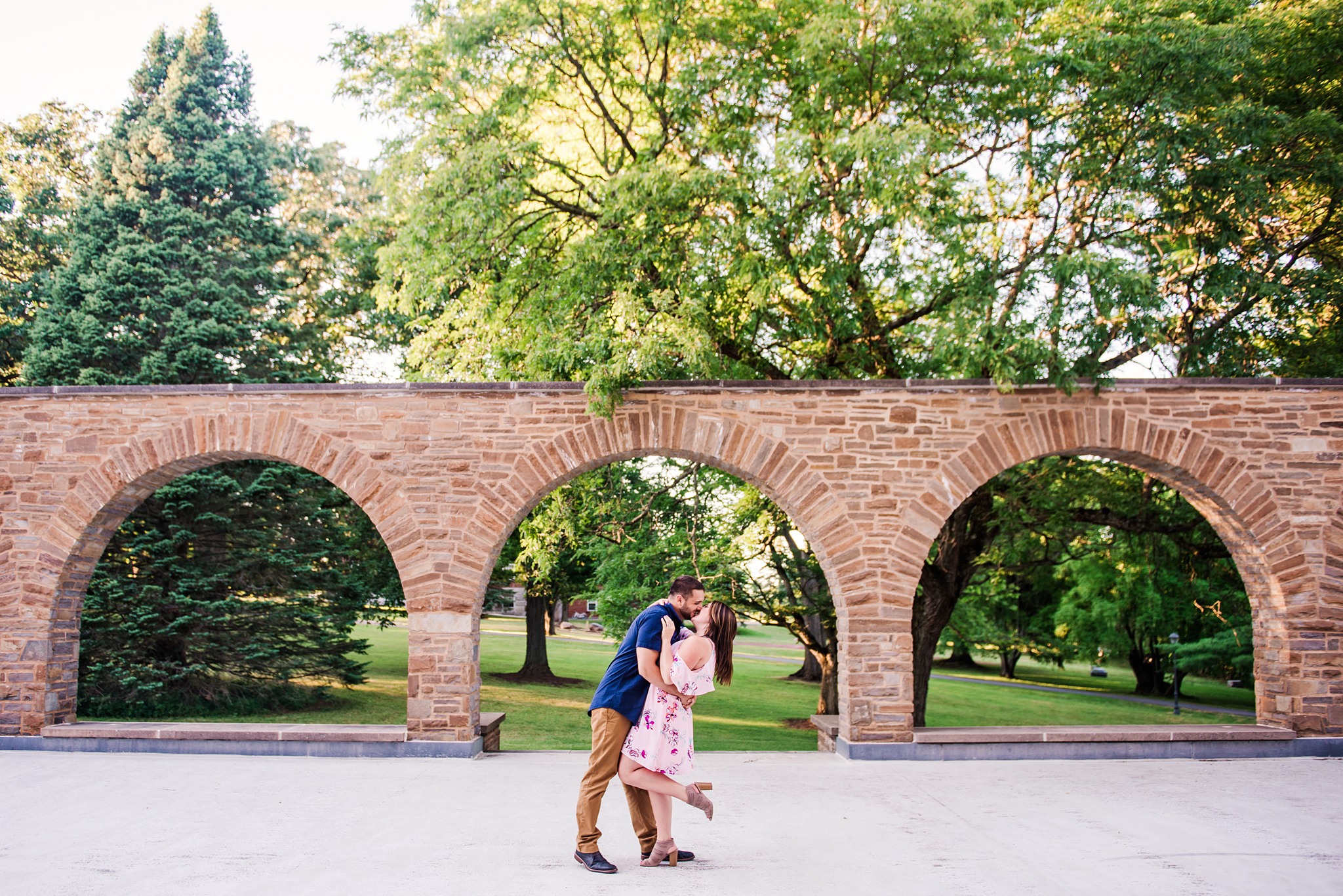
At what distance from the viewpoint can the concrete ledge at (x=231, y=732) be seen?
743 centimetres

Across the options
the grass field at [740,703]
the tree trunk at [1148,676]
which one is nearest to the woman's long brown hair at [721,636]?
the grass field at [740,703]

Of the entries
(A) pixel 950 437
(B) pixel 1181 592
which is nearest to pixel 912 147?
(A) pixel 950 437

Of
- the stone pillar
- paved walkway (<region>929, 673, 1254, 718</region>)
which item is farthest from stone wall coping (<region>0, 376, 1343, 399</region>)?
paved walkway (<region>929, 673, 1254, 718</region>)

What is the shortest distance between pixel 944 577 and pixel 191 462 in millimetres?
8979

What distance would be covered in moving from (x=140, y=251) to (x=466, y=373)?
21.5 feet

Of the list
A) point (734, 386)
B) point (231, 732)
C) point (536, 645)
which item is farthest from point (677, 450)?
point (536, 645)

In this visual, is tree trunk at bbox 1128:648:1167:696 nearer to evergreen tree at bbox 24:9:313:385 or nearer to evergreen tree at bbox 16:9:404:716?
evergreen tree at bbox 16:9:404:716

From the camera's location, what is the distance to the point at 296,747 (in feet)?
24.4

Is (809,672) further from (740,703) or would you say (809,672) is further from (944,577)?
(944,577)

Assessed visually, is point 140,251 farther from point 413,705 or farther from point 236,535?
point 413,705

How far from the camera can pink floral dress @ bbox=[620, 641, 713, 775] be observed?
14.2ft

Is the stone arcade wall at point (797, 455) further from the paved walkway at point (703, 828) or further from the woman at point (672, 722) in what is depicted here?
the woman at point (672, 722)

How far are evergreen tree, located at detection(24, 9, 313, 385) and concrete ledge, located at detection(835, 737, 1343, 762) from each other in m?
10.9

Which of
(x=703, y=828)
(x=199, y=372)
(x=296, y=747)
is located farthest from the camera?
(x=199, y=372)
